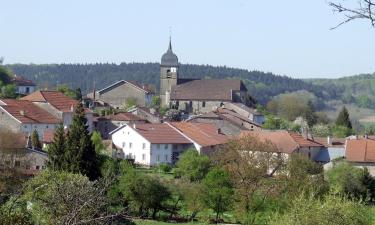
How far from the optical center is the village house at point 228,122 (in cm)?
7344

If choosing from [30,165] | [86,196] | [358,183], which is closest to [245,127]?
[358,183]

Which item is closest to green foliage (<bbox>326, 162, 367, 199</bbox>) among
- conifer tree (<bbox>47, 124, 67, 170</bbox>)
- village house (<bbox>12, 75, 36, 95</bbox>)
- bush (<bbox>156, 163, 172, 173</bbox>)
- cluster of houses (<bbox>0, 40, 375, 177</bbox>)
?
cluster of houses (<bbox>0, 40, 375, 177</bbox>)

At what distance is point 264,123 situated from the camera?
85.4 m

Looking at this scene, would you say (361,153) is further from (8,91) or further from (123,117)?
(8,91)

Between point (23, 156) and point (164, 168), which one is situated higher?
point (23, 156)

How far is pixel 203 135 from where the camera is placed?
66.1 m

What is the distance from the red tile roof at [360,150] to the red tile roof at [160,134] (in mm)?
11714

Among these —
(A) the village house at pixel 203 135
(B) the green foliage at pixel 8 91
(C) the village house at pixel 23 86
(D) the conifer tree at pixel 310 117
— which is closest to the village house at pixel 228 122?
(A) the village house at pixel 203 135

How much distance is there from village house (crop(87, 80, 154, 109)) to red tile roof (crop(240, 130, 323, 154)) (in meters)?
30.4

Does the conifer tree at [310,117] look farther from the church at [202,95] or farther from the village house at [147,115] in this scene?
the village house at [147,115]

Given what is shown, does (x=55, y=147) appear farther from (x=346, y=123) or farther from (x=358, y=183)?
(x=346, y=123)

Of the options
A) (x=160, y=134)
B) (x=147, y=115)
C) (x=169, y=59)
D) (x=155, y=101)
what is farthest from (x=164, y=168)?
(x=169, y=59)

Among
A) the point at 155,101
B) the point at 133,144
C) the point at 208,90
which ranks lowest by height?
the point at 133,144

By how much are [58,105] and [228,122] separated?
15512 mm
